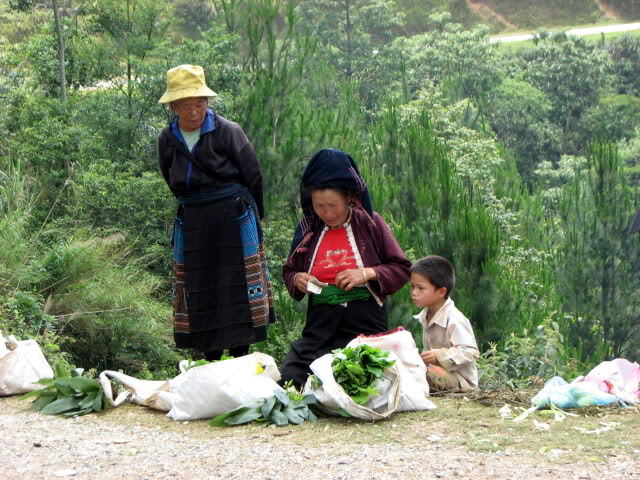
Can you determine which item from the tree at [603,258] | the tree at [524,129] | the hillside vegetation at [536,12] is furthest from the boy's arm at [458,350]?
the hillside vegetation at [536,12]

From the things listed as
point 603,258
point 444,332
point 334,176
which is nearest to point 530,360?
point 444,332

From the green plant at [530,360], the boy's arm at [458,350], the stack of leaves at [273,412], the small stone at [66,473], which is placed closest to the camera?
the small stone at [66,473]

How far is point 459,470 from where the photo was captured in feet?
11.0

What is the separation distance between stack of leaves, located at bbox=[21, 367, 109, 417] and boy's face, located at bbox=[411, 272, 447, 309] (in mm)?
1546

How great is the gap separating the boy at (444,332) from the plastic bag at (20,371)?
1960mm

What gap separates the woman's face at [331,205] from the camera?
4426 mm

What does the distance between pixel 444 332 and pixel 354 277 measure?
60cm

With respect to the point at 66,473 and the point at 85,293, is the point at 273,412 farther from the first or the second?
the point at 85,293

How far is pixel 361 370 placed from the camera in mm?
3992

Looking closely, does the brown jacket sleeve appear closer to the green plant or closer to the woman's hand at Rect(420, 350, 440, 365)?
the woman's hand at Rect(420, 350, 440, 365)

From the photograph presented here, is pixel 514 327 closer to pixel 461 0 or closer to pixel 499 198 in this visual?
pixel 499 198

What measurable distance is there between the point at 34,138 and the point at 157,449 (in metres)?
7.83

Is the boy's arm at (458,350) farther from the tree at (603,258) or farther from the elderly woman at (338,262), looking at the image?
the tree at (603,258)

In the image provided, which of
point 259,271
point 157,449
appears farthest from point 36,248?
point 157,449
